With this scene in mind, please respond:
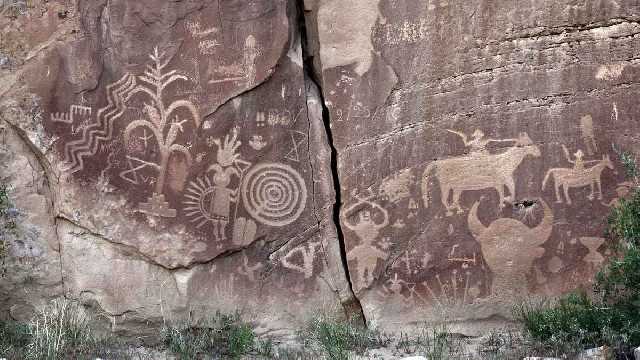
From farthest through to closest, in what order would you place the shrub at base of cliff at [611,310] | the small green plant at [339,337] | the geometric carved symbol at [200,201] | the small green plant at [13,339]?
1. the geometric carved symbol at [200,201]
2. the small green plant at [339,337]
3. the small green plant at [13,339]
4. the shrub at base of cliff at [611,310]

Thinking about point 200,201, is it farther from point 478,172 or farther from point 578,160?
point 578,160

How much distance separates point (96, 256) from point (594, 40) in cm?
294

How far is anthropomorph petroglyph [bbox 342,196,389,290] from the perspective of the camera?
4.73 meters

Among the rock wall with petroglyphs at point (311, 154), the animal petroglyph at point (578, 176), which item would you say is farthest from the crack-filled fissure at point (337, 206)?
the animal petroglyph at point (578, 176)

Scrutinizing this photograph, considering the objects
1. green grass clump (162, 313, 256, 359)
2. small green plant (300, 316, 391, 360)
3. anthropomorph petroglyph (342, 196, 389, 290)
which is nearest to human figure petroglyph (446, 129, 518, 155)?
anthropomorph petroglyph (342, 196, 389, 290)

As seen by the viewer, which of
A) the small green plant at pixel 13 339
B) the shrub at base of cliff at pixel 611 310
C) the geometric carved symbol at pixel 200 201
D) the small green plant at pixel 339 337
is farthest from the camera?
the geometric carved symbol at pixel 200 201

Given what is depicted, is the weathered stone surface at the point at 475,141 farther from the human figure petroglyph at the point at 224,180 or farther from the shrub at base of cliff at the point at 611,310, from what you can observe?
the human figure petroglyph at the point at 224,180

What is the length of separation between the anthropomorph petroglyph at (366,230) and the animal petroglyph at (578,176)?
0.92 m

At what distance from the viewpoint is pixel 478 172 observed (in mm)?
4684

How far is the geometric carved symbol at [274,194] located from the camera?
475 cm

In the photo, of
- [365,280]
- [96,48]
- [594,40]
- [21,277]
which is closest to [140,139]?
[96,48]

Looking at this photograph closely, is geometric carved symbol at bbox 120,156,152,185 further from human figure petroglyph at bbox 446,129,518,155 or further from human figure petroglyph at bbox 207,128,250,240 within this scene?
human figure petroglyph at bbox 446,129,518,155

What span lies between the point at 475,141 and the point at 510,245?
1.94ft

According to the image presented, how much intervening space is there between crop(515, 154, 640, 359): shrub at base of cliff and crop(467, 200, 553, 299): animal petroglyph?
0.28 meters
